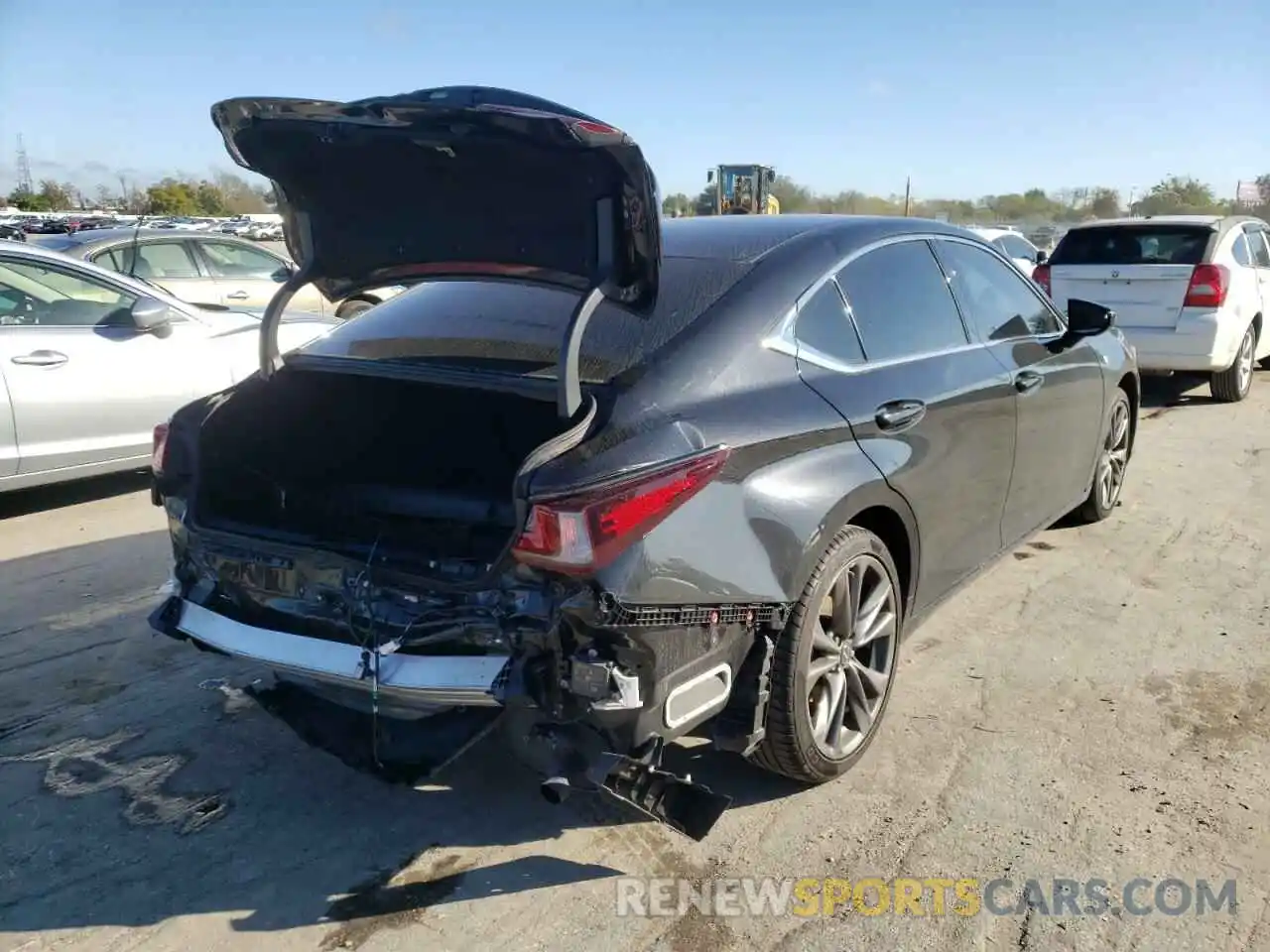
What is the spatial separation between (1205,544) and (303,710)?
4652 mm

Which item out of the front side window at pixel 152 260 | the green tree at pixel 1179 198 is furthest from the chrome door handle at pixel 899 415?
the green tree at pixel 1179 198

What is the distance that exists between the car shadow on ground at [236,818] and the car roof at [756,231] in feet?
5.37

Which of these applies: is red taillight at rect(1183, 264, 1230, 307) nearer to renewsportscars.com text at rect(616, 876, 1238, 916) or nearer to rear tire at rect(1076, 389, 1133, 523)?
rear tire at rect(1076, 389, 1133, 523)

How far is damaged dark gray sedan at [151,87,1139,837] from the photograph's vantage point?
2492 mm

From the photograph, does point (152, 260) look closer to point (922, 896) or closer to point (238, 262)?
point (238, 262)

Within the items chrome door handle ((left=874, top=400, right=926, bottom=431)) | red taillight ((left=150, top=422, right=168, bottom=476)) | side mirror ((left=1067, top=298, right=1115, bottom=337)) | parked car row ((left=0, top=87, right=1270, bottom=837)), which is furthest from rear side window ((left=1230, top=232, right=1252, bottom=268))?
red taillight ((left=150, top=422, right=168, bottom=476))

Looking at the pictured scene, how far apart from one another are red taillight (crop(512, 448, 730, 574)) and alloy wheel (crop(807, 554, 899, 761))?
81 centimetres

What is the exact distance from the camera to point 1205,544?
5457 mm

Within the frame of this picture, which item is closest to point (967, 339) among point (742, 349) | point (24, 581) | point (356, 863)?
point (742, 349)

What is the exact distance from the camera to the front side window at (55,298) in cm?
600

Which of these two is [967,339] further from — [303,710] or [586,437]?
[303,710]

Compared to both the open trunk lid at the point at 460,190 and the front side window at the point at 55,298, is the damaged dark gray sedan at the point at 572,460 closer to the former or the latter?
the open trunk lid at the point at 460,190

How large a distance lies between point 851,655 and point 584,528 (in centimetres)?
121

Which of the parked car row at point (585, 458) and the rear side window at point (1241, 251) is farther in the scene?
the rear side window at point (1241, 251)
